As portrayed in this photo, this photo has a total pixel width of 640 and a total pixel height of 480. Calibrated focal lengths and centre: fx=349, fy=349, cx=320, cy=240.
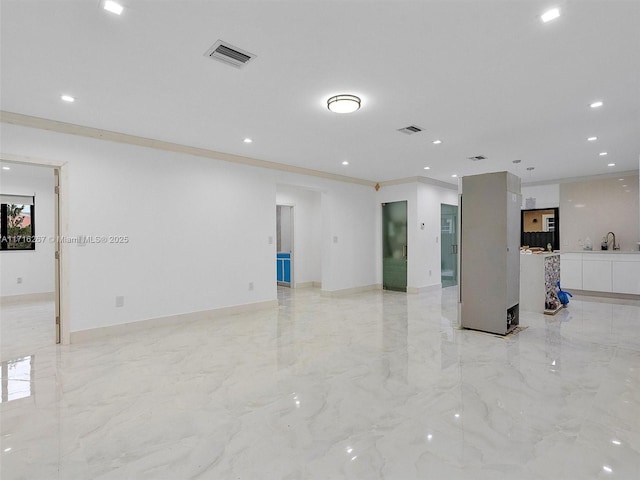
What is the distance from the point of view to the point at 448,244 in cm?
929

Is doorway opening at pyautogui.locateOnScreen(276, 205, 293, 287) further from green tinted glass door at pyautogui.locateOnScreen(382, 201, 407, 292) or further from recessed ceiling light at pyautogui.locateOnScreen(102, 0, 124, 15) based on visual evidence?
recessed ceiling light at pyautogui.locateOnScreen(102, 0, 124, 15)

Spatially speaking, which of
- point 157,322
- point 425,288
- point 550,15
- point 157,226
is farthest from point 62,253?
point 425,288

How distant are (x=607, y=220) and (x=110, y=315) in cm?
970

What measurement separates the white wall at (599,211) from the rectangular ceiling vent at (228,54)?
835cm

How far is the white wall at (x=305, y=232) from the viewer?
29.1ft

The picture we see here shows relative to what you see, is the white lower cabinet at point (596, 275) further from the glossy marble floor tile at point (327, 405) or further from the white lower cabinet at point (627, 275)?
the glossy marble floor tile at point (327, 405)

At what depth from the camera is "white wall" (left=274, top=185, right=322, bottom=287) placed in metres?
8.88

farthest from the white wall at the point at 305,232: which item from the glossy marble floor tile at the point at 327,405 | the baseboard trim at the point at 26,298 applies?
the baseboard trim at the point at 26,298

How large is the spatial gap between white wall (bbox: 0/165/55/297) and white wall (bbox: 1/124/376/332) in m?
3.53

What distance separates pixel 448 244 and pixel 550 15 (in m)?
7.45

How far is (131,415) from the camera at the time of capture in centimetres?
252

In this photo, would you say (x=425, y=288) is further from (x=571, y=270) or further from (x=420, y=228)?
(x=571, y=270)

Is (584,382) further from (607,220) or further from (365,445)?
(607,220)

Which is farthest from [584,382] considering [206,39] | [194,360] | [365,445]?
[206,39]
